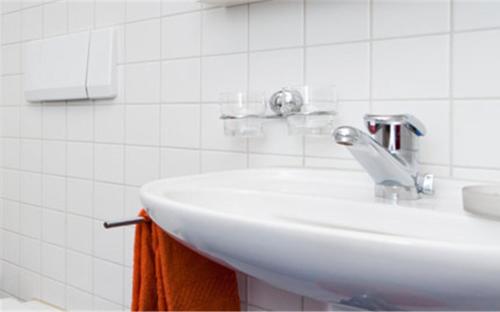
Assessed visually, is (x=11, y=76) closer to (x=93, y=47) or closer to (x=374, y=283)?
(x=93, y=47)

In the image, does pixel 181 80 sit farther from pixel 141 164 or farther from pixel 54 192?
pixel 54 192

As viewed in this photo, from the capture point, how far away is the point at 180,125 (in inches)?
41.6

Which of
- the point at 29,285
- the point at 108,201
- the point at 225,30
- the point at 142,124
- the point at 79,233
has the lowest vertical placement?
the point at 29,285

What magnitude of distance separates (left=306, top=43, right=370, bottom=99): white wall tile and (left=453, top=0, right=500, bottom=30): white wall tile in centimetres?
15

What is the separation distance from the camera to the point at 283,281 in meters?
0.49

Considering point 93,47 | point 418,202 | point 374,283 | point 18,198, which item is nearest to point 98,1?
point 93,47

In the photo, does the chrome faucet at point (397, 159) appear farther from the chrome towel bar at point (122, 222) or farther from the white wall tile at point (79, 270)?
the white wall tile at point (79, 270)

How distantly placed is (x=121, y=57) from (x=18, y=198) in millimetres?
682

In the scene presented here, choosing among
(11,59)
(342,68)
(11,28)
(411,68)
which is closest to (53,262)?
(11,59)

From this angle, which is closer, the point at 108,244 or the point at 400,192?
the point at 400,192

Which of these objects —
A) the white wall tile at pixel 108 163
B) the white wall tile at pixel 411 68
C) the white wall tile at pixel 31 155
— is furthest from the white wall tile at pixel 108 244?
the white wall tile at pixel 411 68

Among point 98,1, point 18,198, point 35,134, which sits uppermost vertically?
point 98,1

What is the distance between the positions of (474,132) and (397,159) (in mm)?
149

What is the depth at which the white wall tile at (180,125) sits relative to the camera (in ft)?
3.38
